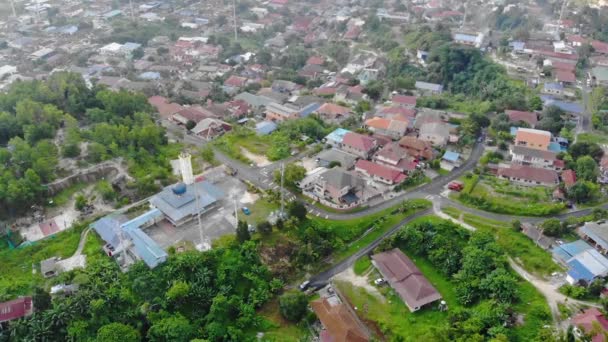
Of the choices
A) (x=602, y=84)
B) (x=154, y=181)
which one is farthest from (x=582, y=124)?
(x=154, y=181)

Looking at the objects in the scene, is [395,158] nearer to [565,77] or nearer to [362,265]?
[362,265]

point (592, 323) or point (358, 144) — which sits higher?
point (592, 323)

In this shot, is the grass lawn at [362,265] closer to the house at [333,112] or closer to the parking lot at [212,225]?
the parking lot at [212,225]

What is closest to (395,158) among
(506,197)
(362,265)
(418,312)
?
(506,197)

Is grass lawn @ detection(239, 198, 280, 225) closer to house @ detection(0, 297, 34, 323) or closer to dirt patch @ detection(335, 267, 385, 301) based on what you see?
dirt patch @ detection(335, 267, 385, 301)

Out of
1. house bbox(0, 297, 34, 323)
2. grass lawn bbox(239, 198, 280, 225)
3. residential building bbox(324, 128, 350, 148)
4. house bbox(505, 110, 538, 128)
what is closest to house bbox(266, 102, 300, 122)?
residential building bbox(324, 128, 350, 148)

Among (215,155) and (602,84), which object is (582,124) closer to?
(602,84)
